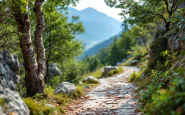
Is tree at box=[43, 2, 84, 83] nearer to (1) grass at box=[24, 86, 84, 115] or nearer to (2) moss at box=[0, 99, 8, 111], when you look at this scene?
(1) grass at box=[24, 86, 84, 115]

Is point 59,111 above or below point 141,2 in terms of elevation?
below

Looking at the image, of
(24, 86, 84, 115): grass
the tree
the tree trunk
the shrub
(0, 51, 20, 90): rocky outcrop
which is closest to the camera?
the shrub

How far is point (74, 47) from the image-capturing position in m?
20.8

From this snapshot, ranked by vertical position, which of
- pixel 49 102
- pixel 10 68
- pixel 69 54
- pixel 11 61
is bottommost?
pixel 49 102

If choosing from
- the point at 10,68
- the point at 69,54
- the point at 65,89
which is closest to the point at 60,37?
the point at 69,54

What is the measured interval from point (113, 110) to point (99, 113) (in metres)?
0.62

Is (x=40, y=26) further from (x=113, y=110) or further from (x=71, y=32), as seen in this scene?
(x=71, y=32)

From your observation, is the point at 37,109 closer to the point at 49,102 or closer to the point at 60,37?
the point at 49,102

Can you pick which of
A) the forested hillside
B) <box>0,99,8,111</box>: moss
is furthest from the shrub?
<box>0,99,8,111</box>: moss

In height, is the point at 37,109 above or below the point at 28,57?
below

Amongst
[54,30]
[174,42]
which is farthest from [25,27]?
[54,30]

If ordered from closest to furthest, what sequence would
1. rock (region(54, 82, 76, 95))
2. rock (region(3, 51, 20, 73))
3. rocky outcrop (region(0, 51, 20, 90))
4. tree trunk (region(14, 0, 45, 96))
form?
tree trunk (region(14, 0, 45, 96)), rock (region(54, 82, 76, 95)), rocky outcrop (region(0, 51, 20, 90)), rock (region(3, 51, 20, 73))

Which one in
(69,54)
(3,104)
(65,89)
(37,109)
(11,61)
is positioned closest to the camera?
(3,104)

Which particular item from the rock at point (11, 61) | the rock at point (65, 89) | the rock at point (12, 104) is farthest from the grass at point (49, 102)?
the rock at point (11, 61)
